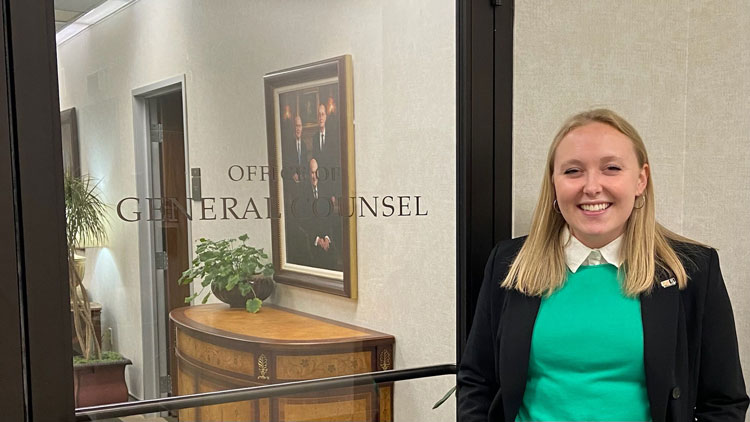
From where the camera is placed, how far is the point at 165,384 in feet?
5.81

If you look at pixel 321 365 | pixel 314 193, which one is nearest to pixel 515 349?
pixel 321 365

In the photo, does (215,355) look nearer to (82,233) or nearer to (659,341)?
(82,233)

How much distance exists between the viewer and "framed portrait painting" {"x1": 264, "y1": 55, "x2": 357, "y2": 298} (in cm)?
184

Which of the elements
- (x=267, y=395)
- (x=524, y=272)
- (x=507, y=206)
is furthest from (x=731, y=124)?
(x=267, y=395)

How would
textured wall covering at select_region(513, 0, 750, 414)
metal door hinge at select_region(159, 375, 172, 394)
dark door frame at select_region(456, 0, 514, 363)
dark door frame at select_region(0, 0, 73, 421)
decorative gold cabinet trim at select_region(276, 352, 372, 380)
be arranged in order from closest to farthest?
dark door frame at select_region(0, 0, 73, 421) < metal door hinge at select_region(159, 375, 172, 394) < decorative gold cabinet trim at select_region(276, 352, 372, 380) < dark door frame at select_region(456, 0, 514, 363) < textured wall covering at select_region(513, 0, 750, 414)

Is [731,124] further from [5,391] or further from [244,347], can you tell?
[5,391]

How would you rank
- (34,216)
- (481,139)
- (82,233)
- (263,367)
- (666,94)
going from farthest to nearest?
(666,94) → (481,139) → (263,367) → (82,233) → (34,216)

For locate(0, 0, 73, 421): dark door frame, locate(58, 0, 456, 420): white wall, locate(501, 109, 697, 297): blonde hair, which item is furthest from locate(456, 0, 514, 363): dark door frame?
locate(0, 0, 73, 421): dark door frame

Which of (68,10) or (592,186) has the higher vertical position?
(68,10)

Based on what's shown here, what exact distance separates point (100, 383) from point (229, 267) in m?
0.38

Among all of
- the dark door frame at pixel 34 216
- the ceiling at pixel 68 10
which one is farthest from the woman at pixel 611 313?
the ceiling at pixel 68 10

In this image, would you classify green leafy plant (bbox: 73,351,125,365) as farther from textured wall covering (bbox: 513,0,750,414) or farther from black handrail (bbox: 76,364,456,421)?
textured wall covering (bbox: 513,0,750,414)

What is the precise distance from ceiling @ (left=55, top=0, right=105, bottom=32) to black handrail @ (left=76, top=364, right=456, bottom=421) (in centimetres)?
84

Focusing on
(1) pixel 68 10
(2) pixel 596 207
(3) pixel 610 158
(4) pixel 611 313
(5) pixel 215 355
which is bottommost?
(5) pixel 215 355
